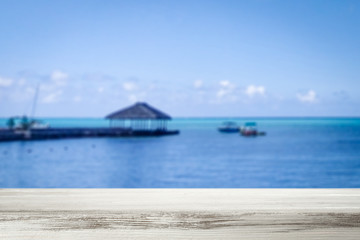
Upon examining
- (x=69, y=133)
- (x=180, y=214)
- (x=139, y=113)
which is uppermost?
(x=139, y=113)

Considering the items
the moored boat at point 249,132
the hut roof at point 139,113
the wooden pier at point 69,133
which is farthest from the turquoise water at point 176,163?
the moored boat at point 249,132

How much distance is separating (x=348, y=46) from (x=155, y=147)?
1209 centimetres

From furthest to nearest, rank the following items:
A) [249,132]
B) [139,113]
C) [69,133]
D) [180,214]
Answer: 1. [249,132]
2. [69,133]
3. [139,113]
4. [180,214]

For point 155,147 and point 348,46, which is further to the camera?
point 155,147

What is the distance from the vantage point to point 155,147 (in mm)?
19875

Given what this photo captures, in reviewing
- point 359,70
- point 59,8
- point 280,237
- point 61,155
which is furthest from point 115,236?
point 61,155

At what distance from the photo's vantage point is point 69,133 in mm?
20359

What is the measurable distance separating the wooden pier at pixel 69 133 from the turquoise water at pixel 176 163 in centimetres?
26

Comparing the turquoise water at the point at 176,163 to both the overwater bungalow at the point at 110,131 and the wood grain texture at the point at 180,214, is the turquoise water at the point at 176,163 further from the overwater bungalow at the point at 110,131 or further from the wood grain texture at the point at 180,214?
the wood grain texture at the point at 180,214

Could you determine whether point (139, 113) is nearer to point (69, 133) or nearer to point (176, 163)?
point (176, 163)

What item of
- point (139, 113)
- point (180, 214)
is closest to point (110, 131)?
point (139, 113)

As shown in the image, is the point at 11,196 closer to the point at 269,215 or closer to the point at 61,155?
the point at 269,215

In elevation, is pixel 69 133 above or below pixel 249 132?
below

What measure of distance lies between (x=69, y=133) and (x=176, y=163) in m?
7.09
